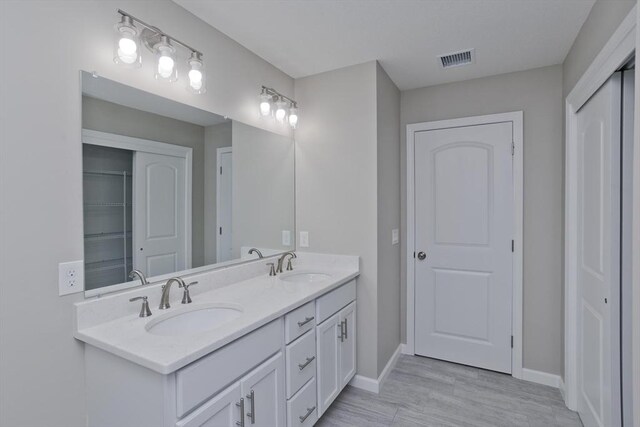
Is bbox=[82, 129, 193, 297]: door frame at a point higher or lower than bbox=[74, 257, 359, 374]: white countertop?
higher

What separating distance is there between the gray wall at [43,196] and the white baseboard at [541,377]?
115 inches

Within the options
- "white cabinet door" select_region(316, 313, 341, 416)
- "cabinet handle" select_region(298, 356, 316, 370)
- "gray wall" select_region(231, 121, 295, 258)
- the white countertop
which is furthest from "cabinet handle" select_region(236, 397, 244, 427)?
"gray wall" select_region(231, 121, 295, 258)

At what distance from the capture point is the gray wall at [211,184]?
192 cm

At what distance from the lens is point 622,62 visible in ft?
4.63

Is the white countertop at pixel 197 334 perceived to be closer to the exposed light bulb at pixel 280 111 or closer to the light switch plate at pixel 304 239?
the light switch plate at pixel 304 239

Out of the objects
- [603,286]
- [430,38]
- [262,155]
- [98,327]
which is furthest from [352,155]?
[98,327]

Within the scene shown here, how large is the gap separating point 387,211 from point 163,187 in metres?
1.67

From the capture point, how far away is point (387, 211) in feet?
8.63

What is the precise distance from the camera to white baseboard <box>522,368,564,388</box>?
96.5 inches

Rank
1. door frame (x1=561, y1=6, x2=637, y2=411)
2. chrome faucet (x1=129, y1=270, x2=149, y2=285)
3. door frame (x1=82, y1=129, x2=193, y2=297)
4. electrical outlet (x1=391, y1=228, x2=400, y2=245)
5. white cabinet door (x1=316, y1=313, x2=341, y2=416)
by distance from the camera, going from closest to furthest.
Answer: door frame (x1=82, y1=129, x2=193, y2=297) → chrome faucet (x1=129, y1=270, x2=149, y2=285) → white cabinet door (x1=316, y1=313, x2=341, y2=416) → door frame (x1=561, y1=6, x2=637, y2=411) → electrical outlet (x1=391, y1=228, x2=400, y2=245)

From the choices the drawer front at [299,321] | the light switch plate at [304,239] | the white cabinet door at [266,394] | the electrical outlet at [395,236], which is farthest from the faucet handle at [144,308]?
the electrical outlet at [395,236]

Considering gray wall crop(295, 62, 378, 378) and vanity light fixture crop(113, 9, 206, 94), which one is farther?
gray wall crop(295, 62, 378, 378)

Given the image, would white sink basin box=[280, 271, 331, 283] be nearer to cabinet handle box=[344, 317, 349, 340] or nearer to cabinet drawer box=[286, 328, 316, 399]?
cabinet handle box=[344, 317, 349, 340]

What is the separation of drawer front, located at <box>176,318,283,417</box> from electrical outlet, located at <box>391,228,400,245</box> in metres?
1.50
